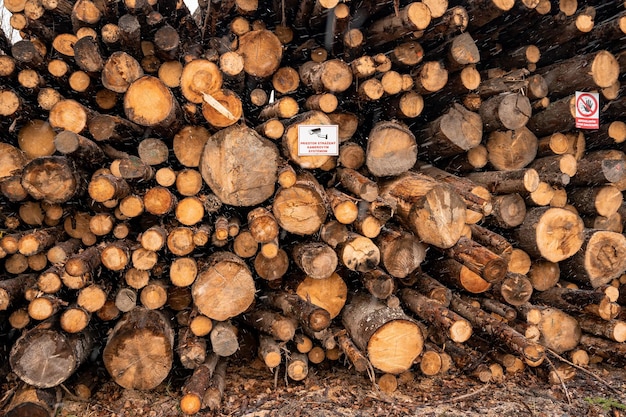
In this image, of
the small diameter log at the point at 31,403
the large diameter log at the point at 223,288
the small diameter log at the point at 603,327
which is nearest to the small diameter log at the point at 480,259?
the large diameter log at the point at 223,288

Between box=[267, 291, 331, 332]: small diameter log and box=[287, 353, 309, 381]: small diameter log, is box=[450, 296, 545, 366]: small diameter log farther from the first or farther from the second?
box=[287, 353, 309, 381]: small diameter log

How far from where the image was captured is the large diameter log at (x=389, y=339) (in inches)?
136

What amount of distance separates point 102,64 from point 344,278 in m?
2.56

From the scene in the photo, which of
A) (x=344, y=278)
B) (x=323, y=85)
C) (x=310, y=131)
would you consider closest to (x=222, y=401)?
(x=344, y=278)

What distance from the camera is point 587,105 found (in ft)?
14.4

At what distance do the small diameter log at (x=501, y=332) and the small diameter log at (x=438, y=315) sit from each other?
0.36 metres

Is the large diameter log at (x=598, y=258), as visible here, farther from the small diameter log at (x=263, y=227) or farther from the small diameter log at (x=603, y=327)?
the small diameter log at (x=263, y=227)

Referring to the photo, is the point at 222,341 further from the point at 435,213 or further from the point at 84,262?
the point at 435,213

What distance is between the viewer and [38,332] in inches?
130

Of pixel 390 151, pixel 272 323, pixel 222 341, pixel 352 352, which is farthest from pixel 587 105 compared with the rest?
pixel 222 341

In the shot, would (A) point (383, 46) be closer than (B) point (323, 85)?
No

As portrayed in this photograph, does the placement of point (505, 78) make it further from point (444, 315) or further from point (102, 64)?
point (102, 64)

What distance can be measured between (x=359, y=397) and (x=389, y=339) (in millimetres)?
549

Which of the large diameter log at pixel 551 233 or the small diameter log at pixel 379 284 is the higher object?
the large diameter log at pixel 551 233
